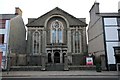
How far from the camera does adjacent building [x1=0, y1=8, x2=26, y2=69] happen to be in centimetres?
2950

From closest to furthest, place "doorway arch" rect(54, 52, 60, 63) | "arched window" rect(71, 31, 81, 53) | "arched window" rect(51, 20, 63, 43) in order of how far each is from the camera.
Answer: "doorway arch" rect(54, 52, 60, 63)
"arched window" rect(71, 31, 81, 53)
"arched window" rect(51, 20, 63, 43)

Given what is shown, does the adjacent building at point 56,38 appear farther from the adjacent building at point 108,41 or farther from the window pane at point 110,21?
the window pane at point 110,21

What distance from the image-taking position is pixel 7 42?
30156 mm

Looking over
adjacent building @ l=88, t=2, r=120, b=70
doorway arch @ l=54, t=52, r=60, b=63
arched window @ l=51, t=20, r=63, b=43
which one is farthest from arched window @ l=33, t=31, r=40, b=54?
adjacent building @ l=88, t=2, r=120, b=70

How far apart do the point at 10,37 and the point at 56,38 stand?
11226 mm

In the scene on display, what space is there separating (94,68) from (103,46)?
419 cm

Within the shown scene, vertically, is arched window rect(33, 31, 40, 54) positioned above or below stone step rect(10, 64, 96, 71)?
above

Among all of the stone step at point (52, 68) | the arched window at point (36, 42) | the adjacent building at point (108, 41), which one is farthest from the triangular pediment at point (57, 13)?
the stone step at point (52, 68)

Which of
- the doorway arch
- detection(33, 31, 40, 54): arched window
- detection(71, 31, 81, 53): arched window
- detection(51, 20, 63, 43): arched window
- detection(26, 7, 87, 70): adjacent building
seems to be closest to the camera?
the doorway arch

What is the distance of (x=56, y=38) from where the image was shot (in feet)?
131

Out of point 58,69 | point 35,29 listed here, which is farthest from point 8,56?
point 35,29

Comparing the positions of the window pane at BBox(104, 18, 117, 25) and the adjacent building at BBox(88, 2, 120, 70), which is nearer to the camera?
the adjacent building at BBox(88, 2, 120, 70)

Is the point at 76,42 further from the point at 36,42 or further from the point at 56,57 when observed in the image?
the point at 36,42

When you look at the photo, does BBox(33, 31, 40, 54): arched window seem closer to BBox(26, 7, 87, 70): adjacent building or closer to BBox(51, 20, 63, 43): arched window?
BBox(26, 7, 87, 70): adjacent building
